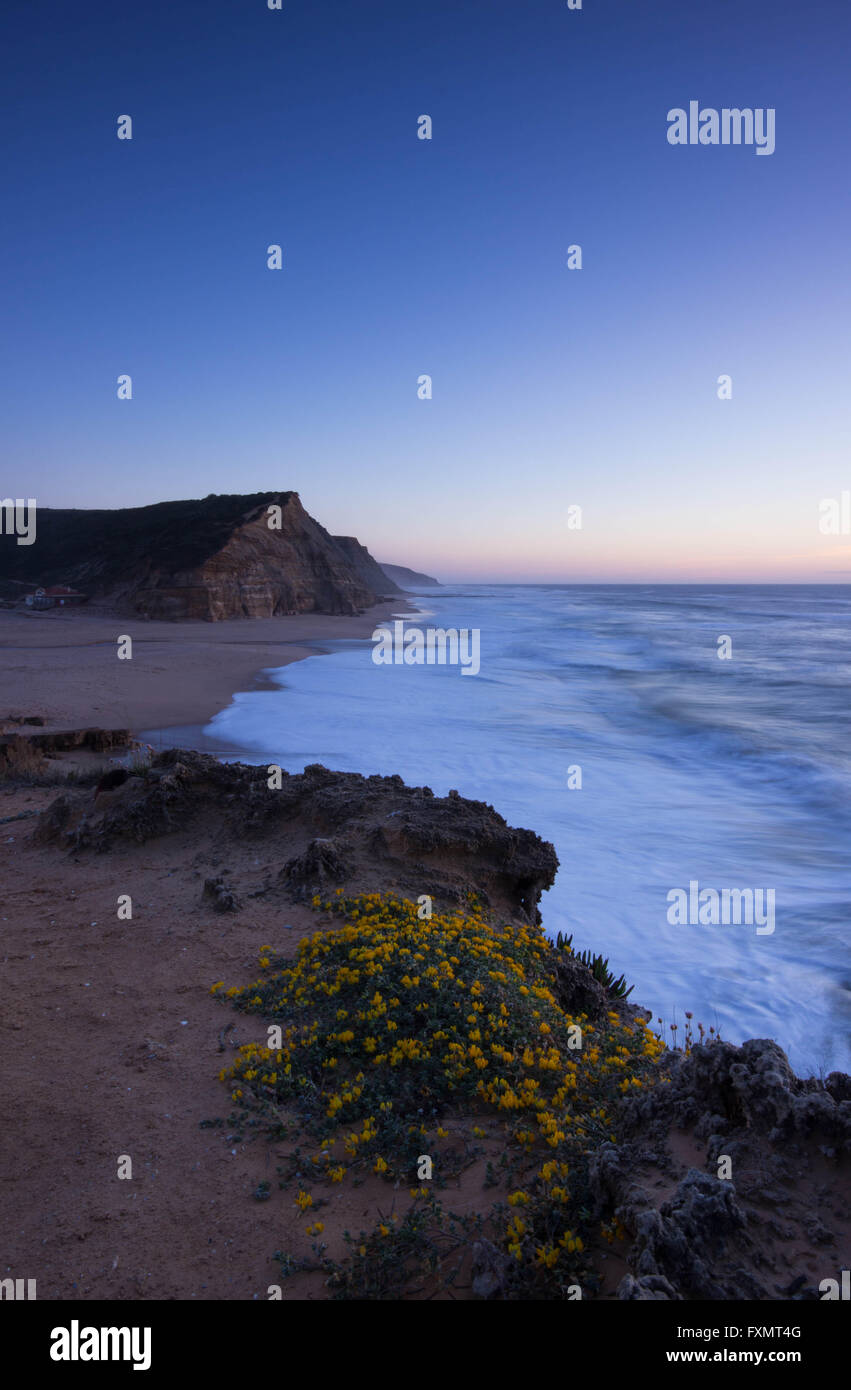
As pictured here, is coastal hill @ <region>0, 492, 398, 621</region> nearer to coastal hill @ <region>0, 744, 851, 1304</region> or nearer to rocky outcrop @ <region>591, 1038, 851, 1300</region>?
coastal hill @ <region>0, 744, 851, 1304</region>

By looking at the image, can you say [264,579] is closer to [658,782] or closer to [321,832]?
[658,782]

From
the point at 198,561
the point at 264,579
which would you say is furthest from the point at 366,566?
the point at 198,561

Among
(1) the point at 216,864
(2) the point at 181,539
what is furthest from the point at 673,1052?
(2) the point at 181,539

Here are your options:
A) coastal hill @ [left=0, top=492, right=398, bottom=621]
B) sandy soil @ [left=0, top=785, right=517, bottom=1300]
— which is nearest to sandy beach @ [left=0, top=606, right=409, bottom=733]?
coastal hill @ [left=0, top=492, right=398, bottom=621]

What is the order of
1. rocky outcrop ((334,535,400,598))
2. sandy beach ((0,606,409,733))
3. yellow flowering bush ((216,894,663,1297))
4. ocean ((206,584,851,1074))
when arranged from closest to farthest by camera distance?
yellow flowering bush ((216,894,663,1297))
ocean ((206,584,851,1074))
sandy beach ((0,606,409,733))
rocky outcrop ((334,535,400,598))

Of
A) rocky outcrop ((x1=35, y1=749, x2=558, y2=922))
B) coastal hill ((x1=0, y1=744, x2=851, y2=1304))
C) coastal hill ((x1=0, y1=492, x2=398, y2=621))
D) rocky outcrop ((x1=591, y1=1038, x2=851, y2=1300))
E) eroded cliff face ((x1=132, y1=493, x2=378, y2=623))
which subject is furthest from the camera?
coastal hill ((x1=0, y1=492, x2=398, y2=621))

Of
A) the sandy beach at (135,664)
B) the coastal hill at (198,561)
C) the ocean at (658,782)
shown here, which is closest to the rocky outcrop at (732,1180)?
the ocean at (658,782)
